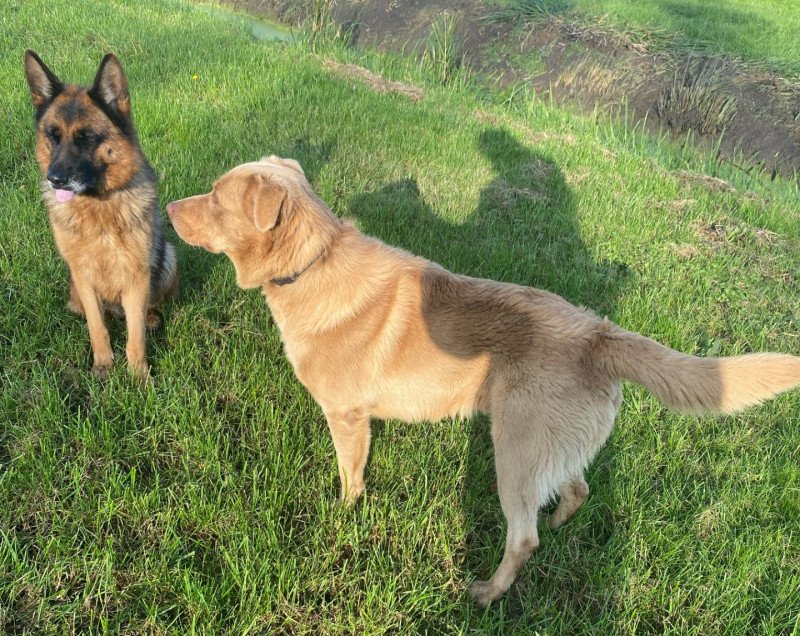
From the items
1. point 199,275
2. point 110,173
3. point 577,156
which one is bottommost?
point 199,275

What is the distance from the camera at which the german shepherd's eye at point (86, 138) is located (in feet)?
11.1

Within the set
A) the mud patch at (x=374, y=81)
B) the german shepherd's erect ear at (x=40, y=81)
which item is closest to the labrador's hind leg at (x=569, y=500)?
the german shepherd's erect ear at (x=40, y=81)

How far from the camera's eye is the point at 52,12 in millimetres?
10664

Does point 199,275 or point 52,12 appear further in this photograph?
point 52,12

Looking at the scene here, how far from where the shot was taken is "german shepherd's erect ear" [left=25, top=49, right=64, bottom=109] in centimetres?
342

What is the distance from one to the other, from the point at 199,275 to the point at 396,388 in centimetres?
254

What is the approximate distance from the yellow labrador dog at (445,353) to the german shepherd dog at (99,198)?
2.37 ft

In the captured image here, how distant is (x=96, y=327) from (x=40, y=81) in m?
1.73

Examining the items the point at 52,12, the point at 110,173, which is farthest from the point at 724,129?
the point at 52,12

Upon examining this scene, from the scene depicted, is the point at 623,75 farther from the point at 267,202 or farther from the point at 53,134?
the point at 53,134

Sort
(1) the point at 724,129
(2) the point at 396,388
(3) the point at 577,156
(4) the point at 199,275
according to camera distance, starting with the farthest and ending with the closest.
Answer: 1. (1) the point at 724,129
2. (3) the point at 577,156
3. (4) the point at 199,275
4. (2) the point at 396,388

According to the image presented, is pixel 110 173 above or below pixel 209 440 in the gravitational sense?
above

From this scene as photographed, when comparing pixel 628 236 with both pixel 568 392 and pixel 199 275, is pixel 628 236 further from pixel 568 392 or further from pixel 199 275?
pixel 199 275

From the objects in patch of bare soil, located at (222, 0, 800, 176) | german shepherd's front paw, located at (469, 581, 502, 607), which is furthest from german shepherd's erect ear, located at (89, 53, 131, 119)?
patch of bare soil, located at (222, 0, 800, 176)
